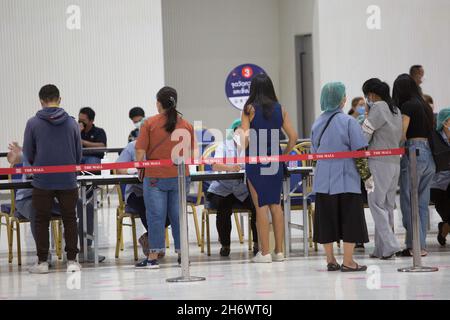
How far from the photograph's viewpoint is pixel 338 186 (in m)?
6.86

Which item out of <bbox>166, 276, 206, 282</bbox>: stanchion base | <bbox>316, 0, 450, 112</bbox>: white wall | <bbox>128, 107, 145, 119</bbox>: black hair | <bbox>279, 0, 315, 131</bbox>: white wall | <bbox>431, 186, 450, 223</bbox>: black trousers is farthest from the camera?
<bbox>279, 0, 315, 131</bbox>: white wall

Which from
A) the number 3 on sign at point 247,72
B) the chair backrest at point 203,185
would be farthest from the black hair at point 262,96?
the number 3 on sign at point 247,72

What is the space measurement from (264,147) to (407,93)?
130 cm

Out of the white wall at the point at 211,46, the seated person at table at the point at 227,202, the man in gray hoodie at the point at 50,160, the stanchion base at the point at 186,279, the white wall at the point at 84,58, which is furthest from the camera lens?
the white wall at the point at 211,46

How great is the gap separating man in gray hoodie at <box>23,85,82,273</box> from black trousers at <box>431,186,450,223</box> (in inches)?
124

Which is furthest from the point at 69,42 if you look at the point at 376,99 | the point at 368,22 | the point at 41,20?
the point at 376,99

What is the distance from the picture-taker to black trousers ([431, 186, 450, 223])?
8289 millimetres

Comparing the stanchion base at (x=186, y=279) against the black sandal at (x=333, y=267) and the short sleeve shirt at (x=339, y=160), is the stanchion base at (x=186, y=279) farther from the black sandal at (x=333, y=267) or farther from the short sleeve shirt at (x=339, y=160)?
the short sleeve shirt at (x=339, y=160)

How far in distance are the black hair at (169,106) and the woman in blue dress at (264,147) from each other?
56 cm

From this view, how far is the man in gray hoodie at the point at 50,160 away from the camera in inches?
293

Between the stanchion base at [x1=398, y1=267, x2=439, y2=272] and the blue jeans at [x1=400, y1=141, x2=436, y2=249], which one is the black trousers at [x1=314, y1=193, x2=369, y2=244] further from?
the blue jeans at [x1=400, y1=141, x2=436, y2=249]

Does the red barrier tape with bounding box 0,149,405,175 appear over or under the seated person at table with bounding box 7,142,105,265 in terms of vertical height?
over

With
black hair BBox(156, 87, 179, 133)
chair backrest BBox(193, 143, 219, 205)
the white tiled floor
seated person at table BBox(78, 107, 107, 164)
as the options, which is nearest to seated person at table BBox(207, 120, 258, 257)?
the white tiled floor

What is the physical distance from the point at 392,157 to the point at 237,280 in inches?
68.5
